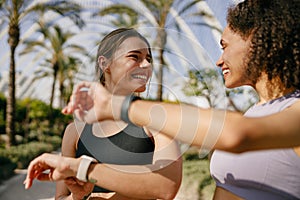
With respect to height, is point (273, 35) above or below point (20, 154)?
above

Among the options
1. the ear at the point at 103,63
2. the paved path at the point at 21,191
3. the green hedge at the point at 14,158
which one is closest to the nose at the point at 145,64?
the ear at the point at 103,63

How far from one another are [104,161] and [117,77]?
0.20 meters

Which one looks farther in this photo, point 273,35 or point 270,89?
point 270,89

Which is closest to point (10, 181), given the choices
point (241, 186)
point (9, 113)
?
point (9, 113)

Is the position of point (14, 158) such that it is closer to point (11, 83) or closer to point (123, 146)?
point (11, 83)

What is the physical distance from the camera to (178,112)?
70cm

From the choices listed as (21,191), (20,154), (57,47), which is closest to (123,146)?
(21,191)

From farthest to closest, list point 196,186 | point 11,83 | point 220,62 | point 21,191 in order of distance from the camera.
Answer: point 11,83, point 21,191, point 196,186, point 220,62

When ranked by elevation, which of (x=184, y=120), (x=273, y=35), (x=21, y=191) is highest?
(x=273, y=35)

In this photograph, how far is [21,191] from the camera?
29.6ft

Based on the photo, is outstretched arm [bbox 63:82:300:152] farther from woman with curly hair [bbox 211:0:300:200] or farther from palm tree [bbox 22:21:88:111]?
palm tree [bbox 22:21:88:111]

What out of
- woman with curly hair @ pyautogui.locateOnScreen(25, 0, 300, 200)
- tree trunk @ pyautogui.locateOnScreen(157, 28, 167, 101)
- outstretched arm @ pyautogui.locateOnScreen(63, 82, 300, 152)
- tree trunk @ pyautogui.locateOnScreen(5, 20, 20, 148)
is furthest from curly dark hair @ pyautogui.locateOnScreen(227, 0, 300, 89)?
tree trunk @ pyautogui.locateOnScreen(5, 20, 20, 148)

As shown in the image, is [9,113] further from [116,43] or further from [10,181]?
[116,43]

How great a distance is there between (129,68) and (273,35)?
0.38 m
